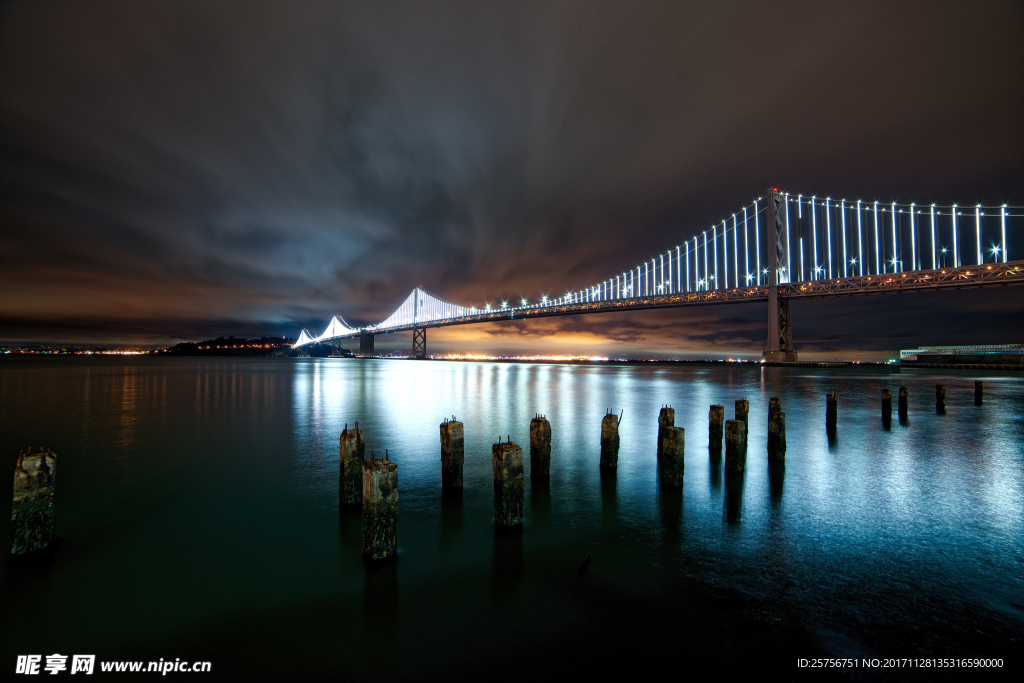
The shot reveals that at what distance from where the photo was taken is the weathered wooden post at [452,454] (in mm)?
6832

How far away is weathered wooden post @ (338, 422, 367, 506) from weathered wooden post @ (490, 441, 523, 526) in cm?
210

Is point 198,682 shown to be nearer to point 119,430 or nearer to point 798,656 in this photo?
point 798,656

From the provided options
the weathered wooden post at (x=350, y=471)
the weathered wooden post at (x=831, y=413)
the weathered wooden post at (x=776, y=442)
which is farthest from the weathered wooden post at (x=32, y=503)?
the weathered wooden post at (x=831, y=413)

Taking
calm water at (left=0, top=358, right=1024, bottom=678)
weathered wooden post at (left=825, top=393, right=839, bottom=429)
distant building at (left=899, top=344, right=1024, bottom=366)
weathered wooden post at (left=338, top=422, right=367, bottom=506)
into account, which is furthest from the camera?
distant building at (left=899, top=344, right=1024, bottom=366)

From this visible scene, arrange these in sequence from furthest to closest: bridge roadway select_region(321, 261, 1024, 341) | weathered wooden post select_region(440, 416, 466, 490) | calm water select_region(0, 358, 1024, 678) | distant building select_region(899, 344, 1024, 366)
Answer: distant building select_region(899, 344, 1024, 366) → bridge roadway select_region(321, 261, 1024, 341) → weathered wooden post select_region(440, 416, 466, 490) → calm water select_region(0, 358, 1024, 678)

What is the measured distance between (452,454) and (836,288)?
51.2 metres

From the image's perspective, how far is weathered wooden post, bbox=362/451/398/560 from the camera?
4223mm

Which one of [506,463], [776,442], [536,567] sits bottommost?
[536,567]

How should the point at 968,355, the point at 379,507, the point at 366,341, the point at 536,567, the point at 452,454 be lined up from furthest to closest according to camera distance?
the point at 366,341 < the point at 968,355 < the point at 452,454 < the point at 536,567 < the point at 379,507

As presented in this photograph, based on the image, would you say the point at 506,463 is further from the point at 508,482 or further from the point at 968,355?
the point at 968,355

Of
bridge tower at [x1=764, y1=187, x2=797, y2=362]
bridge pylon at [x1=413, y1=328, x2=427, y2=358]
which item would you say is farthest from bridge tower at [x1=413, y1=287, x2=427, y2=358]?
bridge tower at [x1=764, y1=187, x2=797, y2=362]

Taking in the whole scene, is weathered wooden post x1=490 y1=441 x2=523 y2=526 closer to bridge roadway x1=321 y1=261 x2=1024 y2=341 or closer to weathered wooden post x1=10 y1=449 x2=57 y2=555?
weathered wooden post x1=10 y1=449 x2=57 y2=555

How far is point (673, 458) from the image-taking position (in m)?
7.04

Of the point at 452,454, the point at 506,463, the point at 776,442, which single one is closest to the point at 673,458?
the point at 776,442
